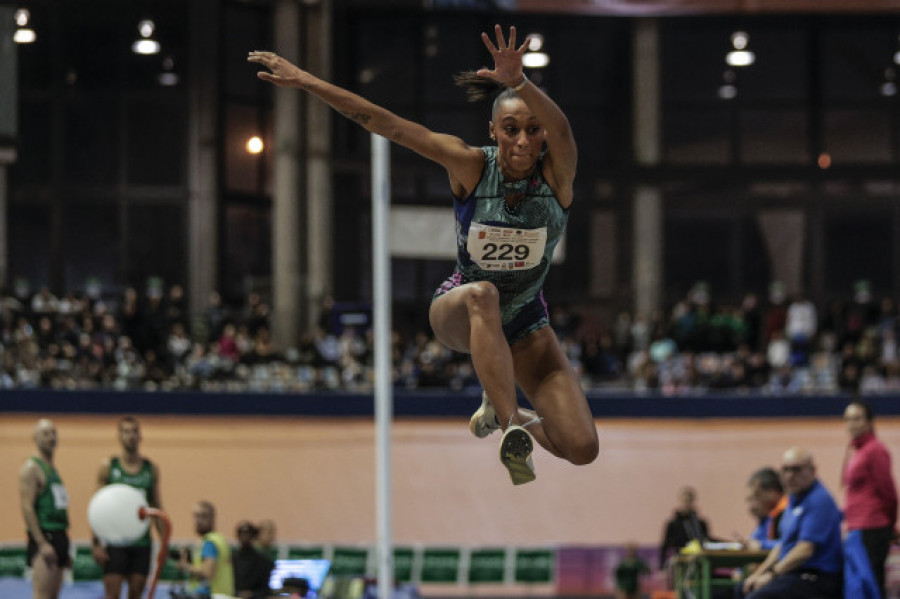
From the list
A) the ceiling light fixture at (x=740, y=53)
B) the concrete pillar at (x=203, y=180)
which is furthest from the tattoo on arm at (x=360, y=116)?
the ceiling light fixture at (x=740, y=53)

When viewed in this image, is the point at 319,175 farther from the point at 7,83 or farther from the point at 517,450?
the point at 517,450

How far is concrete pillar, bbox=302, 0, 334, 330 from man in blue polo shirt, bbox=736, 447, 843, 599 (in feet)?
49.7

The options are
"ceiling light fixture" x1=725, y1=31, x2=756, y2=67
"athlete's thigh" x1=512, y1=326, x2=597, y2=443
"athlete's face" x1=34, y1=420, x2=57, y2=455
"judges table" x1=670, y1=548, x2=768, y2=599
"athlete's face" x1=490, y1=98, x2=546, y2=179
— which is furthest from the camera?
"ceiling light fixture" x1=725, y1=31, x2=756, y2=67

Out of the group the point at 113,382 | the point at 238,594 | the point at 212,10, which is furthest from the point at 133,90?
the point at 238,594

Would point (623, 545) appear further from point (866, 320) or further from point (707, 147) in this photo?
point (707, 147)

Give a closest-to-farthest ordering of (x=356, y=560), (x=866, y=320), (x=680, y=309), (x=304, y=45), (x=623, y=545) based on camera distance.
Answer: (x=356, y=560)
(x=623, y=545)
(x=680, y=309)
(x=866, y=320)
(x=304, y=45)

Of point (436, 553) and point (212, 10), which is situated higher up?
point (212, 10)

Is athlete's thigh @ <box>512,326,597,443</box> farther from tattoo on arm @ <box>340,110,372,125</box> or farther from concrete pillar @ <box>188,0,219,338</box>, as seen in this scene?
concrete pillar @ <box>188,0,219,338</box>

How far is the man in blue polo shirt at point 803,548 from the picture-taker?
872 cm

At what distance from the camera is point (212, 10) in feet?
75.3

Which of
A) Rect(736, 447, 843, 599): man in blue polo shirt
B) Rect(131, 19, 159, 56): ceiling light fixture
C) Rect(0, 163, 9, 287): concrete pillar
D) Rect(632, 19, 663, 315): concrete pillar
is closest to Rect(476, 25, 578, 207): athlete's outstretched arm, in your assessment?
Rect(736, 447, 843, 599): man in blue polo shirt

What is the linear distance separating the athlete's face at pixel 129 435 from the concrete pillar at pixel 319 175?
44.6ft

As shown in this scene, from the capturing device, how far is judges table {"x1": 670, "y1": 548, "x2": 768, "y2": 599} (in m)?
9.44

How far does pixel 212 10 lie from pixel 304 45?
164 centimetres
